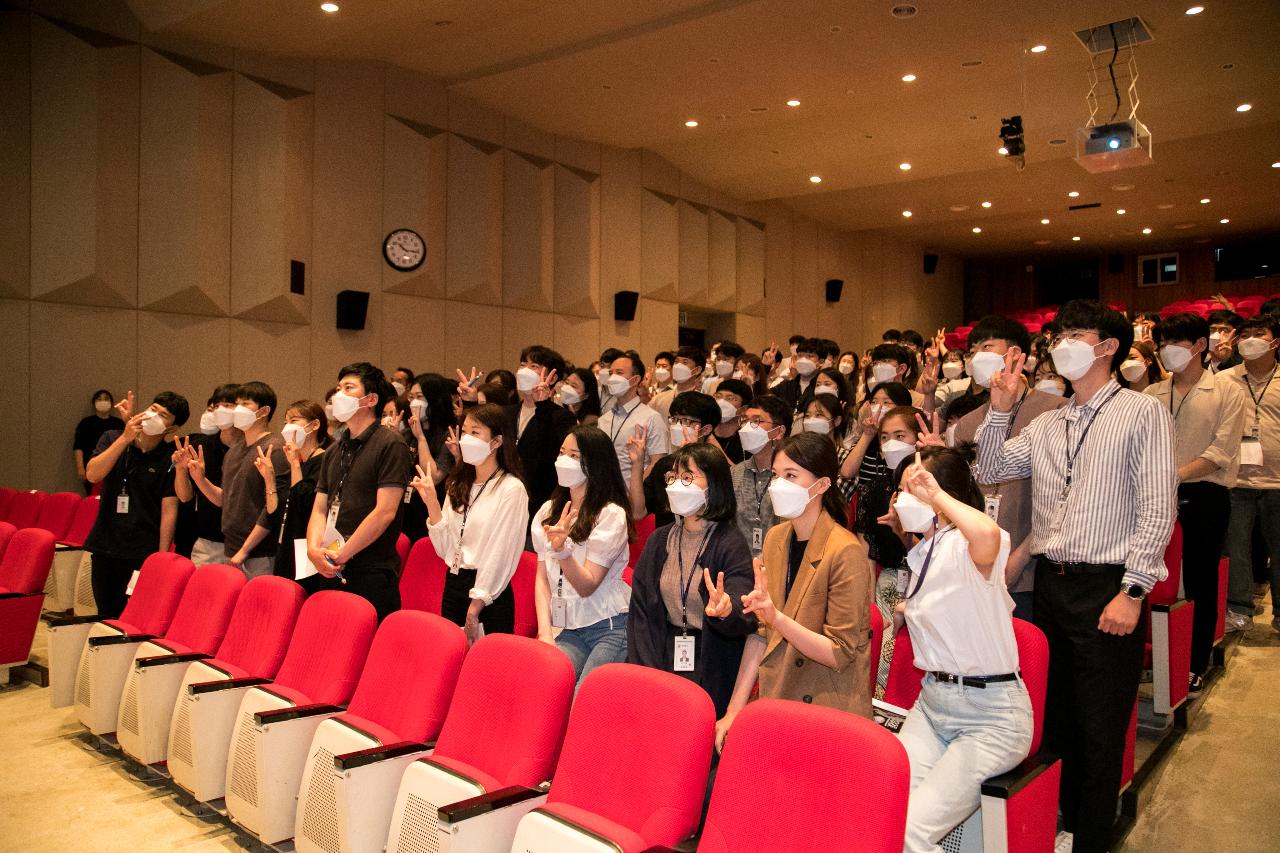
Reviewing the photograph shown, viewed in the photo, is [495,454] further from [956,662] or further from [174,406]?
[174,406]

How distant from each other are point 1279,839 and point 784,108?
325 inches

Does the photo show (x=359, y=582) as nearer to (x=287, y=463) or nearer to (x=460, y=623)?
(x=460, y=623)

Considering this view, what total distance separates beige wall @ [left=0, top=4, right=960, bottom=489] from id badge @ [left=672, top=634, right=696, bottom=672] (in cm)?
650

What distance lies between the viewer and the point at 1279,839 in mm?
2879

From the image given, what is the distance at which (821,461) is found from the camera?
8.86ft

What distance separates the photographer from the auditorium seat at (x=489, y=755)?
222cm

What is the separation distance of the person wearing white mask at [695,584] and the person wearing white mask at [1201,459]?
2572mm

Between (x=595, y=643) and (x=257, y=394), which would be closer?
(x=595, y=643)

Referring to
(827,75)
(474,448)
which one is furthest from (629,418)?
(827,75)

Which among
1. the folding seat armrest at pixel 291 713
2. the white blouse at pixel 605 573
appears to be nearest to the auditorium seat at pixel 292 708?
the folding seat armrest at pixel 291 713

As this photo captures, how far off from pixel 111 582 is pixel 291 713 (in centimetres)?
240

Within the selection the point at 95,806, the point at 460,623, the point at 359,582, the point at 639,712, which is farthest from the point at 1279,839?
the point at 95,806

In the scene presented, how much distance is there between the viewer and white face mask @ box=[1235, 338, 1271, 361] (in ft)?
15.8

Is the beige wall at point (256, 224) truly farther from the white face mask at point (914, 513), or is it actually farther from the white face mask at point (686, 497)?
the white face mask at point (914, 513)
